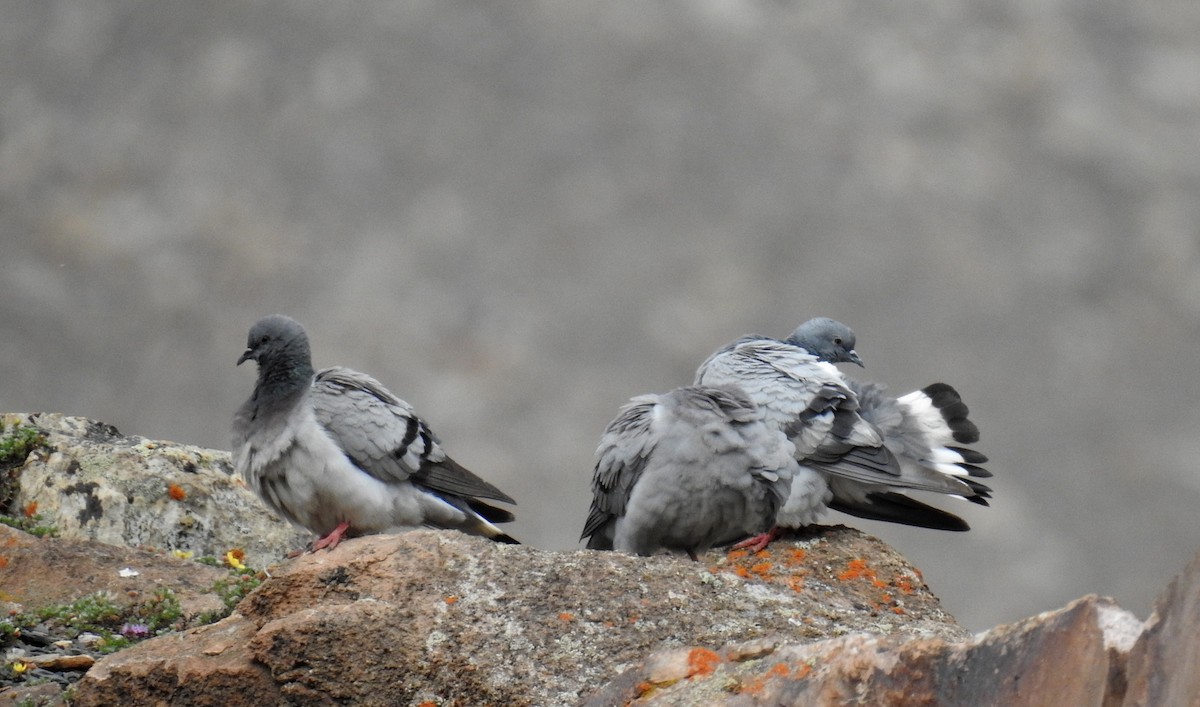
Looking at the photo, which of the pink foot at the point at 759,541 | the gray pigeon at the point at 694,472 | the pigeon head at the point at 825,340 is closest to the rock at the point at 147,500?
A: the gray pigeon at the point at 694,472

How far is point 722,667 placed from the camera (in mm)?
3828

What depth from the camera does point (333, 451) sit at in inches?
272

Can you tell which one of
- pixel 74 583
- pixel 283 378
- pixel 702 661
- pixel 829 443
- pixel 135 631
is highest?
pixel 283 378

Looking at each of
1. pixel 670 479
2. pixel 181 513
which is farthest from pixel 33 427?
pixel 670 479

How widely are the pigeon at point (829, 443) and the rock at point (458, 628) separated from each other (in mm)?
2005

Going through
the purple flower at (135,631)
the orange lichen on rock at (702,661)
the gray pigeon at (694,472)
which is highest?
the gray pigeon at (694,472)

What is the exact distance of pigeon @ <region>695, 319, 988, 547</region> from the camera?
23.3ft

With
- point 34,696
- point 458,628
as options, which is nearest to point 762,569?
point 458,628

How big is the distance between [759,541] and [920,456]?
4.22 feet

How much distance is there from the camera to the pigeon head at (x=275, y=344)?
7062 millimetres

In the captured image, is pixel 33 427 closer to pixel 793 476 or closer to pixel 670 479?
pixel 670 479

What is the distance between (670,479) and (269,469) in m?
2.05

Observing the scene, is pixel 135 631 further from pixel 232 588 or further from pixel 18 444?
pixel 18 444

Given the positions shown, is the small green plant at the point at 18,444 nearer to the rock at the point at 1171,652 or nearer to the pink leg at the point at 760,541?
the pink leg at the point at 760,541
